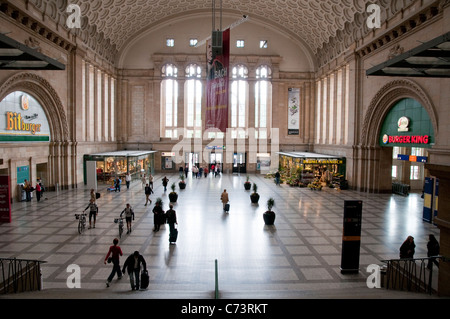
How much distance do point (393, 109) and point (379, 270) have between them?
16.3 meters

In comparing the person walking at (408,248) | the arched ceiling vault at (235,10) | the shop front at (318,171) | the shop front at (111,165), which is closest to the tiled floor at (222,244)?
the person walking at (408,248)

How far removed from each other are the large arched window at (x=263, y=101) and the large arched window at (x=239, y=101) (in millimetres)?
1266

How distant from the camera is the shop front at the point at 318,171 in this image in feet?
94.5

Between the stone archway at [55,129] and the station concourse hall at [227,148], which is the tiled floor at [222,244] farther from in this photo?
the stone archway at [55,129]

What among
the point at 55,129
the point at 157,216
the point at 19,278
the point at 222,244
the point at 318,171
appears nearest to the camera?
the point at 19,278

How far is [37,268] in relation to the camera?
27.1ft

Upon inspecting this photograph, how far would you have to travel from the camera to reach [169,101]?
3966 cm

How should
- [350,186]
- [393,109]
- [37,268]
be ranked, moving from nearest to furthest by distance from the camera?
[37,268]
[393,109]
[350,186]

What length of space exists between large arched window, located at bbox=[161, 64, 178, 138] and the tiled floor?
19.1 meters

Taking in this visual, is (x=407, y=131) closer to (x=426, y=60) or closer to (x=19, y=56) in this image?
(x=426, y=60)

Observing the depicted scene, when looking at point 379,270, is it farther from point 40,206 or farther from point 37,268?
point 40,206

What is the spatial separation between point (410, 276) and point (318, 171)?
73.3ft

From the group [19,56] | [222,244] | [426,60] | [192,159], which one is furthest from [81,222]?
[192,159]
